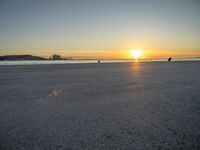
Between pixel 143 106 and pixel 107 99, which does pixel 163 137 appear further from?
pixel 107 99

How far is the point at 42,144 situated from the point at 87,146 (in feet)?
2.14

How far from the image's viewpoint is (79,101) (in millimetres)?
4805

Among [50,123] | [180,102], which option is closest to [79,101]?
[50,123]

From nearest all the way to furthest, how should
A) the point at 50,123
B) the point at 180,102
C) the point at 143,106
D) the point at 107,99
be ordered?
the point at 50,123 → the point at 143,106 → the point at 180,102 → the point at 107,99

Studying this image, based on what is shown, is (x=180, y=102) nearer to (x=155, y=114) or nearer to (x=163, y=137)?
(x=155, y=114)

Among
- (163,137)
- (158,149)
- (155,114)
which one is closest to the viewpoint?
(158,149)

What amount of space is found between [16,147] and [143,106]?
2926mm

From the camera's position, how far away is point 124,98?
5.10m

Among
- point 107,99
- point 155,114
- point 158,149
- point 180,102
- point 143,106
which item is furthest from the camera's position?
point 107,99

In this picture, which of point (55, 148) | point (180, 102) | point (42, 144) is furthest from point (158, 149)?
point (180, 102)

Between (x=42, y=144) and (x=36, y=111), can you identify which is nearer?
(x=42, y=144)

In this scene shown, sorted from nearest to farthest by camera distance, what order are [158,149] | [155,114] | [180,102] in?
[158,149] → [155,114] → [180,102]

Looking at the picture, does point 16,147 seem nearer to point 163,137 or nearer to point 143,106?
point 163,137

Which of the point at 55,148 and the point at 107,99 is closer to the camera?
the point at 55,148
